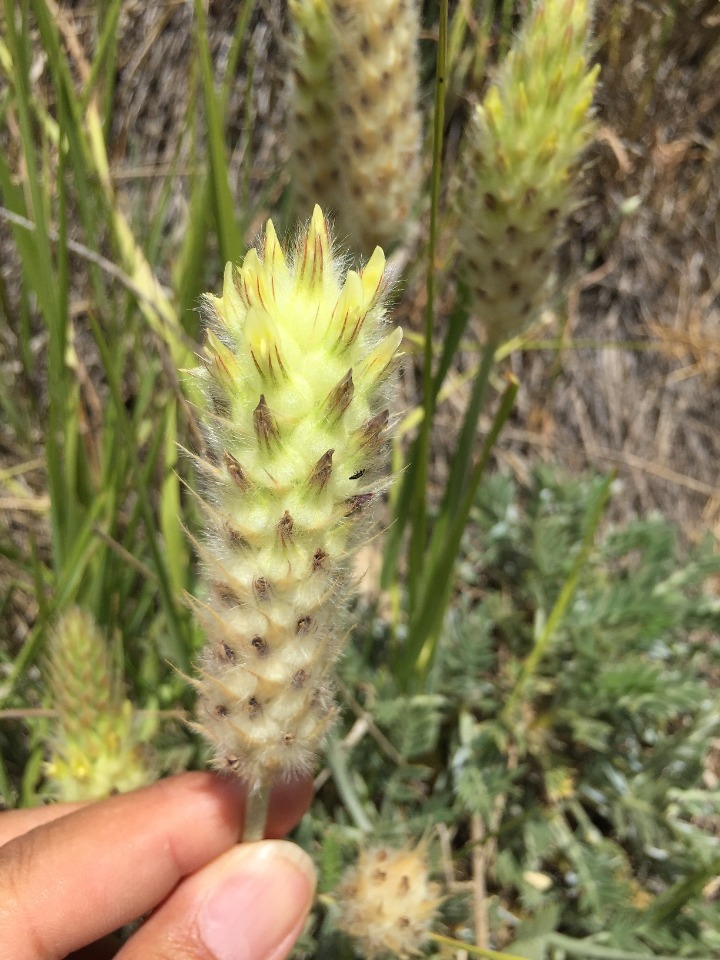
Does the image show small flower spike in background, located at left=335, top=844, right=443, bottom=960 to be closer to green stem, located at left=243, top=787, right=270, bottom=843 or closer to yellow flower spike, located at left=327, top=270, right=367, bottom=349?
green stem, located at left=243, top=787, right=270, bottom=843

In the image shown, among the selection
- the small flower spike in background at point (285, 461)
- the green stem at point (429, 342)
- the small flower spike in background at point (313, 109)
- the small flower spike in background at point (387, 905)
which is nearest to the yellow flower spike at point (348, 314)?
the small flower spike in background at point (285, 461)

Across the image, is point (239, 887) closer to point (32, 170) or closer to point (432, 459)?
point (32, 170)

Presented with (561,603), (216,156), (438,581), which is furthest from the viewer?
(561,603)

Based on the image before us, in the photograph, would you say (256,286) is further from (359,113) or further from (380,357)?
(359,113)

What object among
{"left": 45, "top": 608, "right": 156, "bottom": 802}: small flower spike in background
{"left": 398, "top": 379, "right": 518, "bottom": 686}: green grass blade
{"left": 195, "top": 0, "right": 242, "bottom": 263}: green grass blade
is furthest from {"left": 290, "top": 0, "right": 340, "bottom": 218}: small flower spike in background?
{"left": 45, "top": 608, "right": 156, "bottom": 802}: small flower spike in background

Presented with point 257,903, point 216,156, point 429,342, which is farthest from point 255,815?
point 216,156

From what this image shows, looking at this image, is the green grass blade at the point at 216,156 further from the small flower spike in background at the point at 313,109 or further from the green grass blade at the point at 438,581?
the green grass blade at the point at 438,581
